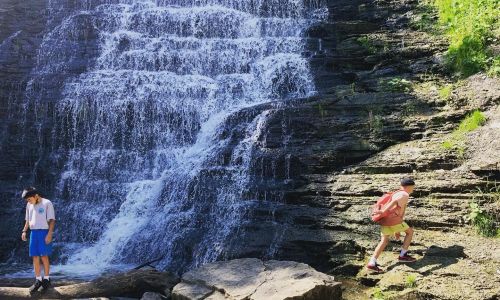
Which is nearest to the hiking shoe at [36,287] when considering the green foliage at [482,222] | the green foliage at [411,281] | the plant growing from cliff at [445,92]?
the green foliage at [411,281]

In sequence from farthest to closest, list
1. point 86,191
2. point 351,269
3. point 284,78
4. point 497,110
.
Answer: point 284,78 < point 86,191 < point 497,110 < point 351,269

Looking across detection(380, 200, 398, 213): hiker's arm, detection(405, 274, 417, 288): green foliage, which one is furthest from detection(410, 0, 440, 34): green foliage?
detection(405, 274, 417, 288): green foliage

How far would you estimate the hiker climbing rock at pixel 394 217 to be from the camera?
8.14 m

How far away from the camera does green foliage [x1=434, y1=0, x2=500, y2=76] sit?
13.1 meters

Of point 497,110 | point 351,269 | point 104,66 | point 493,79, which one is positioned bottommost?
point 351,269

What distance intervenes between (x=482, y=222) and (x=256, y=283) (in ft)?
15.0

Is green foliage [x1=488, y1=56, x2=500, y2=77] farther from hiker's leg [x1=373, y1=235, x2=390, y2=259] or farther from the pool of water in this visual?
the pool of water

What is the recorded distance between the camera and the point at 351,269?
916 centimetres

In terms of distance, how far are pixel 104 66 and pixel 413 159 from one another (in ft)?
44.1

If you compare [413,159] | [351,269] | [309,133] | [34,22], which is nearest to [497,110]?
[413,159]

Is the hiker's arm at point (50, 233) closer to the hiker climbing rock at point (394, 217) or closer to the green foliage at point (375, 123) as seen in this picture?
the hiker climbing rock at point (394, 217)

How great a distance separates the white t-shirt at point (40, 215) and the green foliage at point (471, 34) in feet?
37.5

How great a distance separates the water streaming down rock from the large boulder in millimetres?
2502

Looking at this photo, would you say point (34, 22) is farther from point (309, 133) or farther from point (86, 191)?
point (309, 133)
